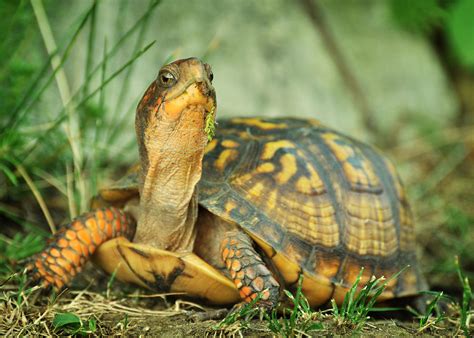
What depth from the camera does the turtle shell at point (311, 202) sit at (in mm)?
2359

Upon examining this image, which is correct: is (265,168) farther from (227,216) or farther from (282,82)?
(282,82)

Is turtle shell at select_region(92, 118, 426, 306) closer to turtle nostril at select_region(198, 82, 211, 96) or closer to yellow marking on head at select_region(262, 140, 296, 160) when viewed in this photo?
yellow marking on head at select_region(262, 140, 296, 160)

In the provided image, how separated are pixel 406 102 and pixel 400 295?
3547 millimetres

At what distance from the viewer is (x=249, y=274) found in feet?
7.02

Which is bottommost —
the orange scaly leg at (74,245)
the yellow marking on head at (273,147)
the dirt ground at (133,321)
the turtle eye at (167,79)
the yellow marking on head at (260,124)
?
the dirt ground at (133,321)

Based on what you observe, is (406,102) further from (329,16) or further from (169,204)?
(169,204)

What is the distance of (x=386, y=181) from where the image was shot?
2930 millimetres

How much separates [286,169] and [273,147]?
0.13m

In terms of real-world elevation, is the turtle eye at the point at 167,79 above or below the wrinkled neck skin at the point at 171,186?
above

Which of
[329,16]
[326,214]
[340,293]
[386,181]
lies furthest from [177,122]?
[329,16]

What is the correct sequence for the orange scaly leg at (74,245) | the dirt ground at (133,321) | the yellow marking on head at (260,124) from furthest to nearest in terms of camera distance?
the yellow marking on head at (260,124) < the orange scaly leg at (74,245) < the dirt ground at (133,321)

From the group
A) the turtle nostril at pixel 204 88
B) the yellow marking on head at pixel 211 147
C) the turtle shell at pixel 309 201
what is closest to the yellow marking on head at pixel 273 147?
the turtle shell at pixel 309 201

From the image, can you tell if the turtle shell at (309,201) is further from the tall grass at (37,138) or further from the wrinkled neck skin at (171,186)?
the tall grass at (37,138)

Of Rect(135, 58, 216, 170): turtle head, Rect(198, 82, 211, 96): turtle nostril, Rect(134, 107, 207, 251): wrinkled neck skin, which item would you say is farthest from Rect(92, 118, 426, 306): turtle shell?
Rect(198, 82, 211, 96): turtle nostril
